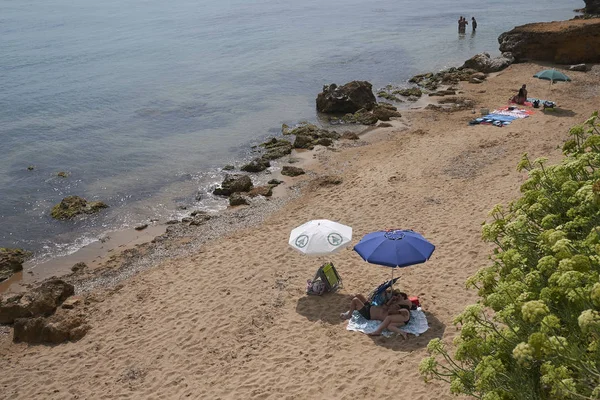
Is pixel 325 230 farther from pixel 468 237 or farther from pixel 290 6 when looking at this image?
pixel 290 6

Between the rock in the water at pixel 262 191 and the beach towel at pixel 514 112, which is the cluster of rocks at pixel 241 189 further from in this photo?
the beach towel at pixel 514 112

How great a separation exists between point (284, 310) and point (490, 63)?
96.2 ft

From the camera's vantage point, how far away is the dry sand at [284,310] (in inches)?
438

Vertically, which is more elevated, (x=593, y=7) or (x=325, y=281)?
(x=593, y=7)

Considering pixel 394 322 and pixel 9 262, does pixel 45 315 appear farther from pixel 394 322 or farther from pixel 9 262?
pixel 394 322

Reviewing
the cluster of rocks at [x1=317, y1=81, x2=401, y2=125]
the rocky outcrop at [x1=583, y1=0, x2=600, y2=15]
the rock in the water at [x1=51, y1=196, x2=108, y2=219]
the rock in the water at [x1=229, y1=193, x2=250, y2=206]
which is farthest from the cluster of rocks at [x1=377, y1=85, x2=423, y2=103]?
Result: the rocky outcrop at [x1=583, y1=0, x2=600, y2=15]

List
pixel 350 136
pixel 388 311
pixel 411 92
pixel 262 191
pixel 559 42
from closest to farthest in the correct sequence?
1. pixel 388 311
2. pixel 262 191
3. pixel 350 136
4. pixel 559 42
5. pixel 411 92

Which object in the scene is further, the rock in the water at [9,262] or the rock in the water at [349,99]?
the rock in the water at [349,99]

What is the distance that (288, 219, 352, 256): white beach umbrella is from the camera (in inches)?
512

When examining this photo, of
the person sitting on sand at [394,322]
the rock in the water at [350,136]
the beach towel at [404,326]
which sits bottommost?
the rock in the water at [350,136]

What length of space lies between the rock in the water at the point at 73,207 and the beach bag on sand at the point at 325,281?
1274cm

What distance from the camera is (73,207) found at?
907 inches

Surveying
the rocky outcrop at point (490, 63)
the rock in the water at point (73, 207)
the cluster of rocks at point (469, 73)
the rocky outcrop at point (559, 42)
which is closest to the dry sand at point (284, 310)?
the rock in the water at point (73, 207)

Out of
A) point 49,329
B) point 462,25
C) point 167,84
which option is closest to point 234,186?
point 49,329
